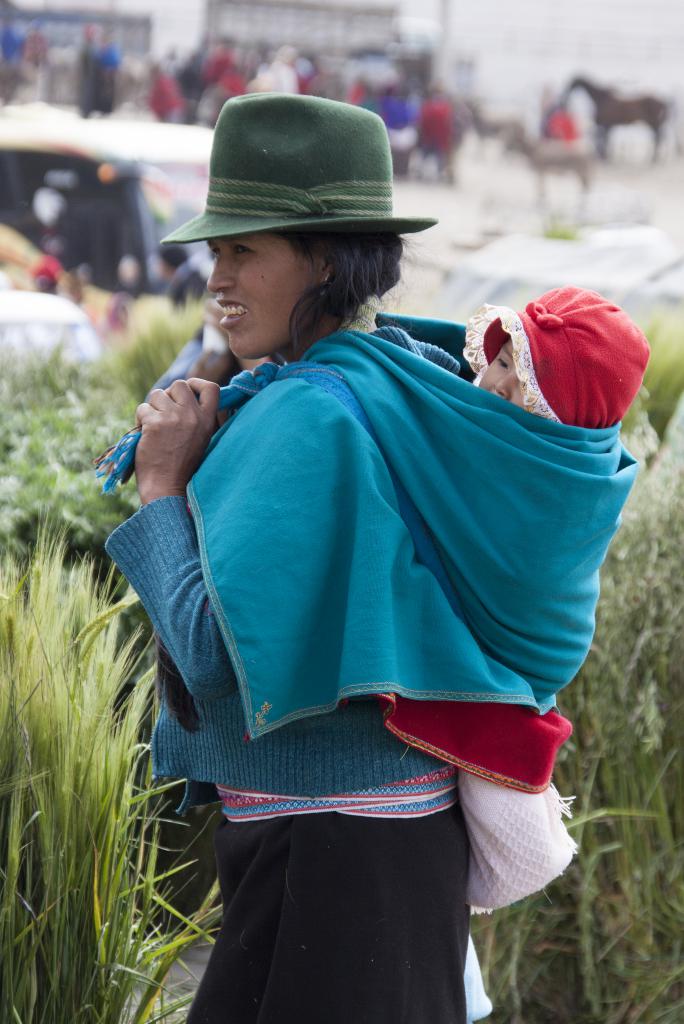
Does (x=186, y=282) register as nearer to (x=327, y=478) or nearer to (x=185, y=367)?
(x=185, y=367)

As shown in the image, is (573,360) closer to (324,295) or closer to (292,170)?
(324,295)

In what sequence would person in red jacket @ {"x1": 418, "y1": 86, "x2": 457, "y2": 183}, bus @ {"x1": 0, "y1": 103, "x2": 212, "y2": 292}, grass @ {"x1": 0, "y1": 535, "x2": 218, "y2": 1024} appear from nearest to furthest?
1. grass @ {"x1": 0, "y1": 535, "x2": 218, "y2": 1024}
2. bus @ {"x1": 0, "y1": 103, "x2": 212, "y2": 292}
3. person in red jacket @ {"x1": 418, "y1": 86, "x2": 457, "y2": 183}

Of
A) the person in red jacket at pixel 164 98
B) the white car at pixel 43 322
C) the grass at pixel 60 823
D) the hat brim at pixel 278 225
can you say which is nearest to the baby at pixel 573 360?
the hat brim at pixel 278 225

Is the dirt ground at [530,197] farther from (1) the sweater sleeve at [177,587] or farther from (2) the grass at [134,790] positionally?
(1) the sweater sleeve at [177,587]

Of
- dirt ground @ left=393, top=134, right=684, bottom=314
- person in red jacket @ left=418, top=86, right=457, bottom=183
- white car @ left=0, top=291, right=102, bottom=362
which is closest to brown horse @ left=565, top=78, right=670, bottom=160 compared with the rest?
dirt ground @ left=393, top=134, right=684, bottom=314

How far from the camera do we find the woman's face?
2006mm

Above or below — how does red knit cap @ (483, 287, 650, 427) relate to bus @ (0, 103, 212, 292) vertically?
above

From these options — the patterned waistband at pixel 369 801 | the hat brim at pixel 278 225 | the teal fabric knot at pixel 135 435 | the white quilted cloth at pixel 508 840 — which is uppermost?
the hat brim at pixel 278 225

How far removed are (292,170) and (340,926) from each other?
1086 millimetres

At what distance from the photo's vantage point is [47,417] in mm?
4391

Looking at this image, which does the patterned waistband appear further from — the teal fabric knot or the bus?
the bus

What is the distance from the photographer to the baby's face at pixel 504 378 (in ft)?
6.35

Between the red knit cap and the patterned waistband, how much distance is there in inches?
22.6

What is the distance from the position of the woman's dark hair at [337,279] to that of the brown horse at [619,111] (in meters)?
35.9
